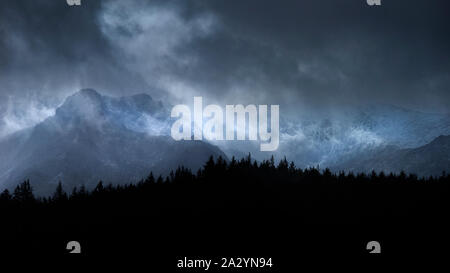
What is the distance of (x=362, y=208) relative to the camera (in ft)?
427

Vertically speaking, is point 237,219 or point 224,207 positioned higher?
point 224,207

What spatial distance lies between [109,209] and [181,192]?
23.7 metres

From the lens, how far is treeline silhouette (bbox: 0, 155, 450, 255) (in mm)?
122312

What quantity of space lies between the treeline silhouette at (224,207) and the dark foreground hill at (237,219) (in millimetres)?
305

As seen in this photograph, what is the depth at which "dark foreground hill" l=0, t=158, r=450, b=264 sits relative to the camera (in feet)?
375

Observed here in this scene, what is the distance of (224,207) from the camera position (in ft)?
427

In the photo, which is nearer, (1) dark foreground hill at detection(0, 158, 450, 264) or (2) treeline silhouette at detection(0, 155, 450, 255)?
(1) dark foreground hill at detection(0, 158, 450, 264)

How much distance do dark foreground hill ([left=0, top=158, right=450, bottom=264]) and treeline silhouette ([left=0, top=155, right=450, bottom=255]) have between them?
0.30 m

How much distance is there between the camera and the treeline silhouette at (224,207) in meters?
122

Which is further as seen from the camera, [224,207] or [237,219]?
[224,207]

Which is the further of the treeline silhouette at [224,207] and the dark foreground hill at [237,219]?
the treeline silhouette at [224,207]

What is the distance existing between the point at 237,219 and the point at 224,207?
6.30 m

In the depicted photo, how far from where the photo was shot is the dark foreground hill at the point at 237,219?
11438 cm
